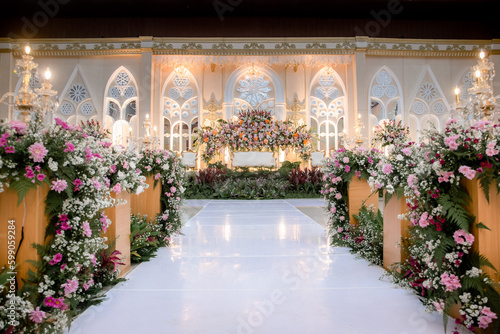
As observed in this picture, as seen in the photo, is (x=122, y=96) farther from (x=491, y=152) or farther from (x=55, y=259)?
(x=491, y=152)

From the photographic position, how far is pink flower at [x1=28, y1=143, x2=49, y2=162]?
1555 millimetres

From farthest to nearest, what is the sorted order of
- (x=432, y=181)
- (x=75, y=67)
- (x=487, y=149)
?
1. (x=75, y=67)
2. (x=432, y=181)
3. (x=487, y=149)

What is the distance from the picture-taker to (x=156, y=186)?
12.7 ft

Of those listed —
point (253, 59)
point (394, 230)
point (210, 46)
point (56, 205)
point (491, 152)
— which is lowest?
point (394, 230)

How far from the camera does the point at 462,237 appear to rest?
1.75m

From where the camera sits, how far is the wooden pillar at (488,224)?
1.72 metres

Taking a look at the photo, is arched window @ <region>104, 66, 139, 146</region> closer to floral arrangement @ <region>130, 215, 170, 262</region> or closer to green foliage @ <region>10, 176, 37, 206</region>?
floral arrangement @ <region>130, 215, 170, 262</region>

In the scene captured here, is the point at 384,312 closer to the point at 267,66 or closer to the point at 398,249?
the point at 398,249

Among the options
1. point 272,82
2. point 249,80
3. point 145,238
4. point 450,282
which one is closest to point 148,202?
point 145,238

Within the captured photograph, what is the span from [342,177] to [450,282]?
2.26m

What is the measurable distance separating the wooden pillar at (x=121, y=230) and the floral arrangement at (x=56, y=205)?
554 mm

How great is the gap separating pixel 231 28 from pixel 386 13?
21.6 feet

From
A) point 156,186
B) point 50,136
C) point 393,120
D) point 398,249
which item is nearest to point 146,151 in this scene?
point 156,186

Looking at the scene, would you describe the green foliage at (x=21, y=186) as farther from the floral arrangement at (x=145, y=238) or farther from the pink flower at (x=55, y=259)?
the floral arrangement at (x=145, y=238)
